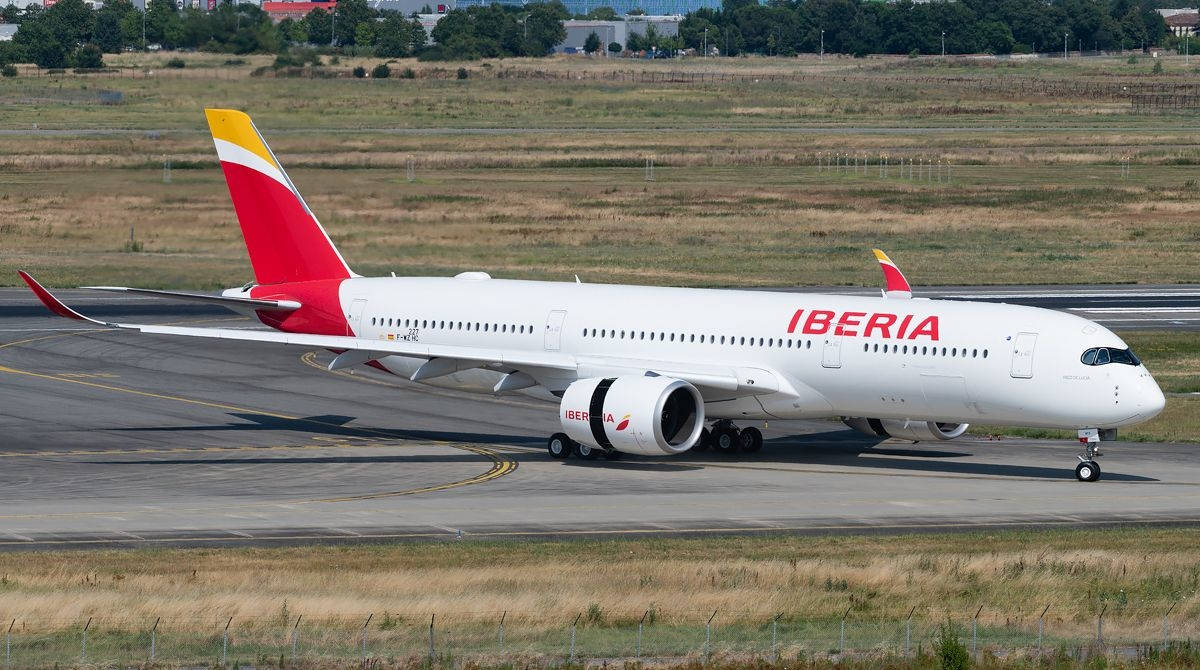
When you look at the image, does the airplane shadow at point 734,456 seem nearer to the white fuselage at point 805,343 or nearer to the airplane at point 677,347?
the airplane at point 677,347

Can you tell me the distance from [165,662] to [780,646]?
9.80m

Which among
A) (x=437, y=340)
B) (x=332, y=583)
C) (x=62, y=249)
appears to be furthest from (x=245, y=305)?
(x=62, y=249)

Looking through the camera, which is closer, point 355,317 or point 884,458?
point 884,458

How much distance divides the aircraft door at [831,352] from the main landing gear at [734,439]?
4953mm

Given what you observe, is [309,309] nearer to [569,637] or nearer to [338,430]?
[338,430]

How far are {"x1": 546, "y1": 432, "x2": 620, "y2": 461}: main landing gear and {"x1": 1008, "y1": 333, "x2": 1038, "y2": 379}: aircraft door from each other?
11640mm

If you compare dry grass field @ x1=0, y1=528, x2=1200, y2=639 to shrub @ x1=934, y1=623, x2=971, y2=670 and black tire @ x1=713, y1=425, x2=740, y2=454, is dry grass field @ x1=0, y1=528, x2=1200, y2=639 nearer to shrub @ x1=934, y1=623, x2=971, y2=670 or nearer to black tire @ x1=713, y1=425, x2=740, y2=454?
shrub @ x1=934, y1=623, x2=971, y2=670

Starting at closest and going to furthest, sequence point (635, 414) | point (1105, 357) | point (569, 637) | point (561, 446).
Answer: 1. point (569, 637)
2. point (1105, 357)
3. point (635, 414)
4. point (561, 446)

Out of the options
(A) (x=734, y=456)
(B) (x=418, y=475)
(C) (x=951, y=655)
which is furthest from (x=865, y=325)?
(C) (x=951, y=655)

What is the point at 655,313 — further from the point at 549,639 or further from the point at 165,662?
the point at 165,662

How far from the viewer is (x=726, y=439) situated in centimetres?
5056

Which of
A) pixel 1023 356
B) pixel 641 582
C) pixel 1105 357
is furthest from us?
pixel 1023 356

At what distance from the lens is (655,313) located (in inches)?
1949

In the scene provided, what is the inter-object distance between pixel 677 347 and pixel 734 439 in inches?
145
